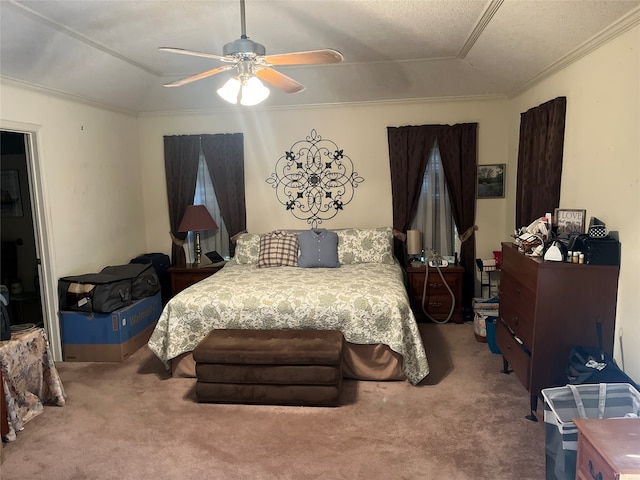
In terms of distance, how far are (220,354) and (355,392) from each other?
99 cm

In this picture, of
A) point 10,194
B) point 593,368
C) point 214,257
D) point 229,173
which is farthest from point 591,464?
point 10,194

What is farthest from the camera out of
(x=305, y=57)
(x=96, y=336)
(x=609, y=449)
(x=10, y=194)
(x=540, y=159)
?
(x=10, y=194)

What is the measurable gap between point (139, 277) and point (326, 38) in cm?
265

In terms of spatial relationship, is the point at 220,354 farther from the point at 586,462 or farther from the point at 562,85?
the point at 562,85

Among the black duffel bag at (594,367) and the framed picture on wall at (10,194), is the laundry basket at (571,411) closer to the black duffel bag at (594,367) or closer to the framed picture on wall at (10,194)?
the black duffel bag at (594,367)

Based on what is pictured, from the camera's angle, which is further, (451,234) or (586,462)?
(451,234)

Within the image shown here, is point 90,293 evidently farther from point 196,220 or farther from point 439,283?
point 439,283

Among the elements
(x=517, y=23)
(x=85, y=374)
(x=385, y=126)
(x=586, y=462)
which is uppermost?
(x=517, y=23)

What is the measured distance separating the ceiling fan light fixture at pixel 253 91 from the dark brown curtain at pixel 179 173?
2.65m

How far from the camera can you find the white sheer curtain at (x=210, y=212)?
510cm

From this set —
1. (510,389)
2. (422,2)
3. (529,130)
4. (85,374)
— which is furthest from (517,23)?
(85,374)

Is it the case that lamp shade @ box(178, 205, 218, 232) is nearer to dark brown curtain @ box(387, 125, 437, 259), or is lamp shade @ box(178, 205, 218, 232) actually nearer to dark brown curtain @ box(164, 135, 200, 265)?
dark brown curtain @ box(164, 135, 200, 265)

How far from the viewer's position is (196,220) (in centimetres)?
474

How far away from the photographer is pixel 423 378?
3.28 m
